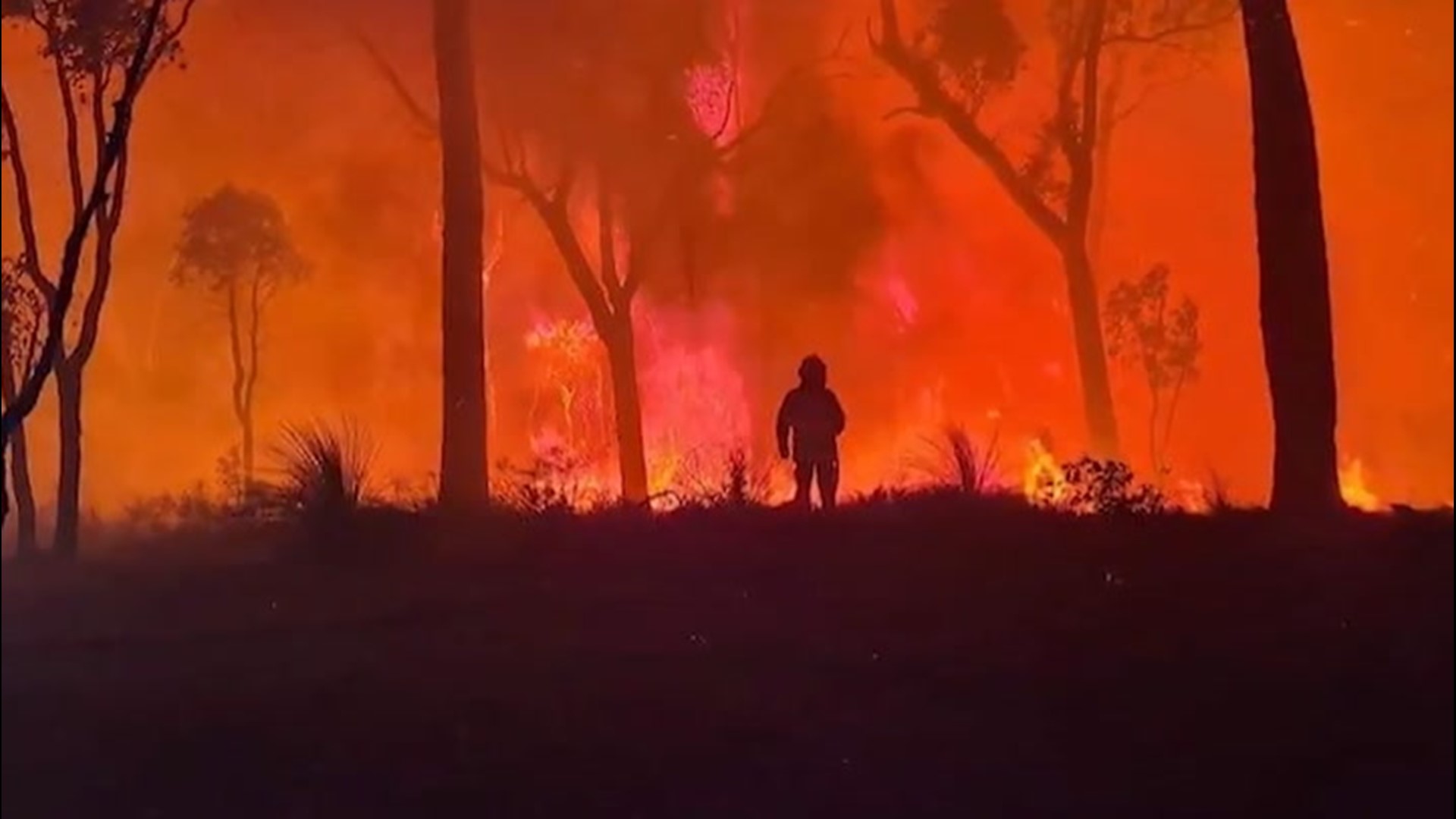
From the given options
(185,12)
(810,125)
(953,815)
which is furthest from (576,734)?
(185,12)

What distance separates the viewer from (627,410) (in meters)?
4.01

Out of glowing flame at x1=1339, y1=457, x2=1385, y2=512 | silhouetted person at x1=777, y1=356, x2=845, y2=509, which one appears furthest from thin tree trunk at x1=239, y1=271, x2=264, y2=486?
glowing flame at x1=1339, y1=457, x2=1385, y2=512

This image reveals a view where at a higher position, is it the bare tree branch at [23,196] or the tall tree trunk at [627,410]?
the bare tree branch at [23,196]

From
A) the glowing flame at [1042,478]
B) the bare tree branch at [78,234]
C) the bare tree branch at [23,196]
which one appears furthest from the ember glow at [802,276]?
the bare tree branch at [23,196]

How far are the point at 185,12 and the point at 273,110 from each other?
33cm

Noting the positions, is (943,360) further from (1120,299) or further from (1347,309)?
(1347,309)

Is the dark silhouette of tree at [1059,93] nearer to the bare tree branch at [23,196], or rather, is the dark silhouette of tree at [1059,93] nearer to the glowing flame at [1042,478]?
the glowing flame at [1042,478]

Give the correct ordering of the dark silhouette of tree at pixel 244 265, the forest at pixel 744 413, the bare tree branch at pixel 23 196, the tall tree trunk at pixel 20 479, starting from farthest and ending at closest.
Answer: the bare tree branch at pixel 23 196, the tall tree trunk at pixel 20 479, the dark silhouette of tree at pixel 244 265, the forest at pixel 744 413

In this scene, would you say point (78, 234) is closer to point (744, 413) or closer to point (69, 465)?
point (69, 465)

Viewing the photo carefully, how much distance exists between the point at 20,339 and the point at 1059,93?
2528 millimetres

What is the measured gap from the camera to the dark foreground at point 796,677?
3.50 m

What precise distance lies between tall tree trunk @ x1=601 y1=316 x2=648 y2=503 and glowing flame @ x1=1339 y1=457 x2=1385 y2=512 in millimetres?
1401

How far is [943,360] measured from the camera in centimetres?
391

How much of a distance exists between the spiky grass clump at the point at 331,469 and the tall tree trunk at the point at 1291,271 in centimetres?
193
